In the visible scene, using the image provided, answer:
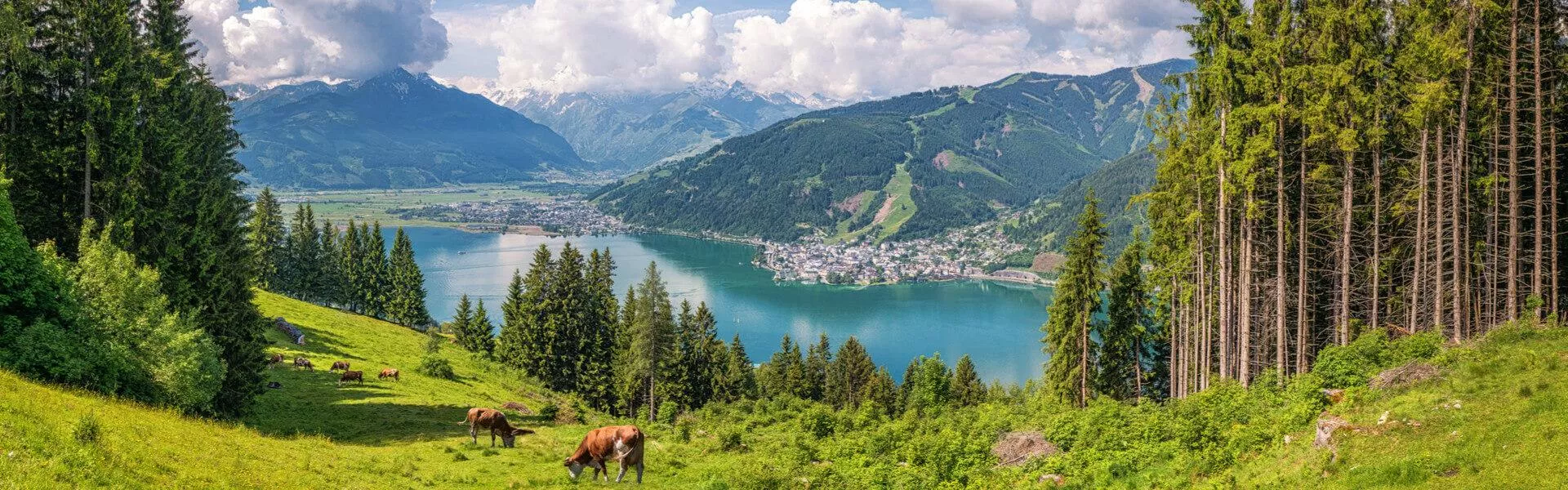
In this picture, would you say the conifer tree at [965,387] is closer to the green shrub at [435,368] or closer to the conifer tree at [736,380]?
the conifer tree at [736,380]

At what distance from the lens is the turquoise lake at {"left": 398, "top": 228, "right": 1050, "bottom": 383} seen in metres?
120

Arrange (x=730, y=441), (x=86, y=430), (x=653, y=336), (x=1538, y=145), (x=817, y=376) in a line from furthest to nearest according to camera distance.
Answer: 1. (x=817, y=376)
2. (x=653, y=336)
3. (x=730, y=441)
4. (x=1538, y=145)
5. (x=86, y=430)

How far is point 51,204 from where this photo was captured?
77.4 feet

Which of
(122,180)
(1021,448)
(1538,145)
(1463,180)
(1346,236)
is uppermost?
(1538,145)

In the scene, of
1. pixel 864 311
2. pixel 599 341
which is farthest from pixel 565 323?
pixel 864 311

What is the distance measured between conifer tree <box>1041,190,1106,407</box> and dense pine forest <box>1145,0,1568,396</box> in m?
5.04

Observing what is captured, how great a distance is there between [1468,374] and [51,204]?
38758mm

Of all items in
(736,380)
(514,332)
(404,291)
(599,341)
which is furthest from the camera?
(404,291)


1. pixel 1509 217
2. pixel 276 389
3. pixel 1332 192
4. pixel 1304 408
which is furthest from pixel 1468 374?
pixel 276 389

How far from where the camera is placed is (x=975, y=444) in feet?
63.1

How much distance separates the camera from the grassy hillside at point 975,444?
1186 cm

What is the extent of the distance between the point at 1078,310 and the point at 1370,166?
44.3 ft

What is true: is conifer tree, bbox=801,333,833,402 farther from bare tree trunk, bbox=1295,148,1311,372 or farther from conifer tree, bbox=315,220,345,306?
conifer tree, bbox=315,220,345,306

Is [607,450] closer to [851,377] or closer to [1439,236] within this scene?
[1439,236]
